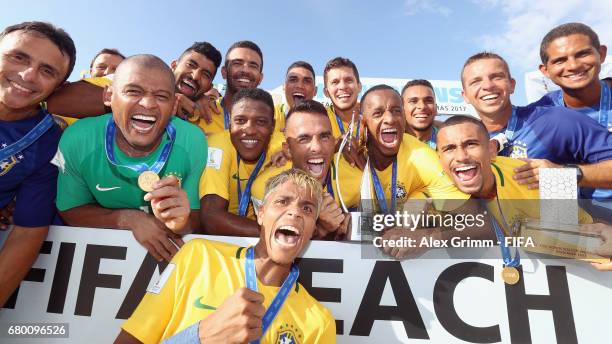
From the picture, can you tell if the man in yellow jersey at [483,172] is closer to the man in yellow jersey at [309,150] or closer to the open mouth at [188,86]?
the man in yellow jersey at [309,150]

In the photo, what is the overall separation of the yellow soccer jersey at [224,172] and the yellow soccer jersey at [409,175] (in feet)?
2.96

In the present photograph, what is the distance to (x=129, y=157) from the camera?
10.5ft

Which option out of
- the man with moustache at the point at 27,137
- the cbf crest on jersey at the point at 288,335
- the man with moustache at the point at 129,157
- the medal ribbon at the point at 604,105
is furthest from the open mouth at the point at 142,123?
the medal ribbon at the point at 604,105

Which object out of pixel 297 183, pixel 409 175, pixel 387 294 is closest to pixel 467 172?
pixel 409 175

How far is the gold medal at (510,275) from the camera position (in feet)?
9.36

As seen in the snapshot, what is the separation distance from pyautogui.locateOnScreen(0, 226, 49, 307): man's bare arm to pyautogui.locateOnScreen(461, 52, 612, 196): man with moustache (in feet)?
13.0

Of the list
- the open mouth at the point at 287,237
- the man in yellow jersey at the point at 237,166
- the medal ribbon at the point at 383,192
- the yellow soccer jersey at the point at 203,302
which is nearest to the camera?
the yellow soccer jersey at the point at 203,302

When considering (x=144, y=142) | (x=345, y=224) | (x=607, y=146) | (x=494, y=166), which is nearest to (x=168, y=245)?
(x=144, y=142)

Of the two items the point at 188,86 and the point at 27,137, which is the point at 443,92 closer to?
the point at 188,86

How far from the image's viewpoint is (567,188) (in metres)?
3.12

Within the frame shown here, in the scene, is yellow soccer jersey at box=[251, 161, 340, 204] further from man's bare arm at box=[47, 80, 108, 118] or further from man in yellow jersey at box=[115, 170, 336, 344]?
man's bare arm at box=[47, 80, 108, 118]

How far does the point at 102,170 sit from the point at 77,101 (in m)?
0.67

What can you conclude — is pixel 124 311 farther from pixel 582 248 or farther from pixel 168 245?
pixel 582 248

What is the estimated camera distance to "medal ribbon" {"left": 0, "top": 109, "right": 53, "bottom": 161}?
2895mm
